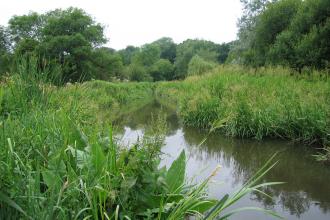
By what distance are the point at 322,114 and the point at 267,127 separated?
1127 millimetres

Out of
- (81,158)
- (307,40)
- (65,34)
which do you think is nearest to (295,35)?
(307,40)

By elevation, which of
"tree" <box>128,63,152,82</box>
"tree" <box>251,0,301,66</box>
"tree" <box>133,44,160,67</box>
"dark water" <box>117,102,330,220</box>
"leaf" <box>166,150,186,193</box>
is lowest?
"dark water" <box>117,102,330,220</box>

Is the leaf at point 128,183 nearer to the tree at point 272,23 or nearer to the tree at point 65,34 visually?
the tree at point 272,23

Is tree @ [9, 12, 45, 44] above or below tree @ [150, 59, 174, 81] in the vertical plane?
above

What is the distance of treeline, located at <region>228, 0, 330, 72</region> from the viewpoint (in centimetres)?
1128

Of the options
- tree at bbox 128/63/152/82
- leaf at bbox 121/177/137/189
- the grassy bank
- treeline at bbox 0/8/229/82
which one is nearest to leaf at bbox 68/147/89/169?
leaf at bbox 121/177/137/189

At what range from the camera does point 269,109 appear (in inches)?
259

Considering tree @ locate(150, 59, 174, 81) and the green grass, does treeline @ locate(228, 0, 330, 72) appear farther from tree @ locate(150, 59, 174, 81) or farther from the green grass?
tree @ locate(150, 59, 174, 81)

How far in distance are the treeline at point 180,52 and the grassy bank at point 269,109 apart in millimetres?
2577

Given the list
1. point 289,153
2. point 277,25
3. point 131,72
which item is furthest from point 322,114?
point 131,72

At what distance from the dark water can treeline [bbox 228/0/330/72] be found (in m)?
6.04

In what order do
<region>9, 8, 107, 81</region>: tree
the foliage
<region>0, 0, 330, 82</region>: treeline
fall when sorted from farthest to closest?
<region>9, 8, 107, 81</region>: tree
the foliage
<region>0, 0, 330, 82</region>: treeline

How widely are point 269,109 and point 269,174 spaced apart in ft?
7.82

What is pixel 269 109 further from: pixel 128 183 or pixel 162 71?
pixel 162 71
